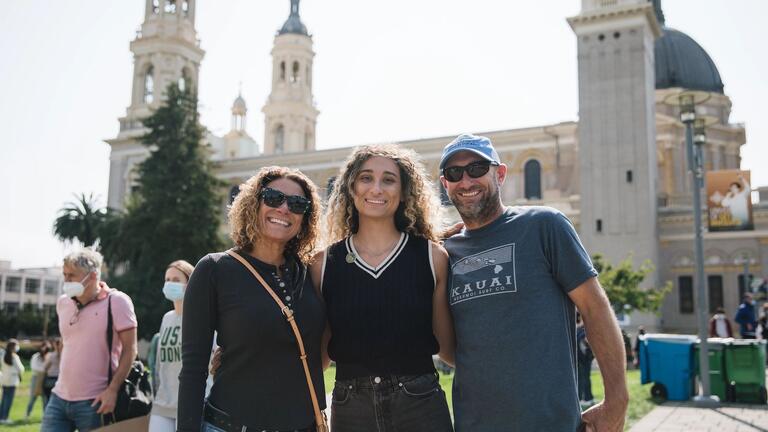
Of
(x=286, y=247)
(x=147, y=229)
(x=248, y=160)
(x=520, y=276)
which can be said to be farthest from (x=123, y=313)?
(x=248, y=160)

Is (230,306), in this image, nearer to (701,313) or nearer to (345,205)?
(345,205)

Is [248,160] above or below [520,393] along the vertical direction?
above

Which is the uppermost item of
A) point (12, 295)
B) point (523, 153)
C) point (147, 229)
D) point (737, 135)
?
point (737, 135)

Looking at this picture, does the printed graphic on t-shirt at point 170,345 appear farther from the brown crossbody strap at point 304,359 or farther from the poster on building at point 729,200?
the poster on building at point 729,200

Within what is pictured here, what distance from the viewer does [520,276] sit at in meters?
3.20

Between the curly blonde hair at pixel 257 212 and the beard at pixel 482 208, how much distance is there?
804 millimetres

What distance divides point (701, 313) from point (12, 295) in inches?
3582

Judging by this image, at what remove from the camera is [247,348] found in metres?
3.15

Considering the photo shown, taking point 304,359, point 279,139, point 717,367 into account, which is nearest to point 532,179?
point 279,139

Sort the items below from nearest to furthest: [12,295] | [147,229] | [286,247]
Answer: [286,247] < [147,229] < [12,295]

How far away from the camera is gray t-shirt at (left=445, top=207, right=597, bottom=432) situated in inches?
121

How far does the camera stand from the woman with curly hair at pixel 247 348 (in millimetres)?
3127

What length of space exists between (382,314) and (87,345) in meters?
3.14

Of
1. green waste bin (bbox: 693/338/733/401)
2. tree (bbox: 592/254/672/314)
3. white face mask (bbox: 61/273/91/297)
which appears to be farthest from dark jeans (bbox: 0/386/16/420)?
tree (bbox: 592/254/672/314)
